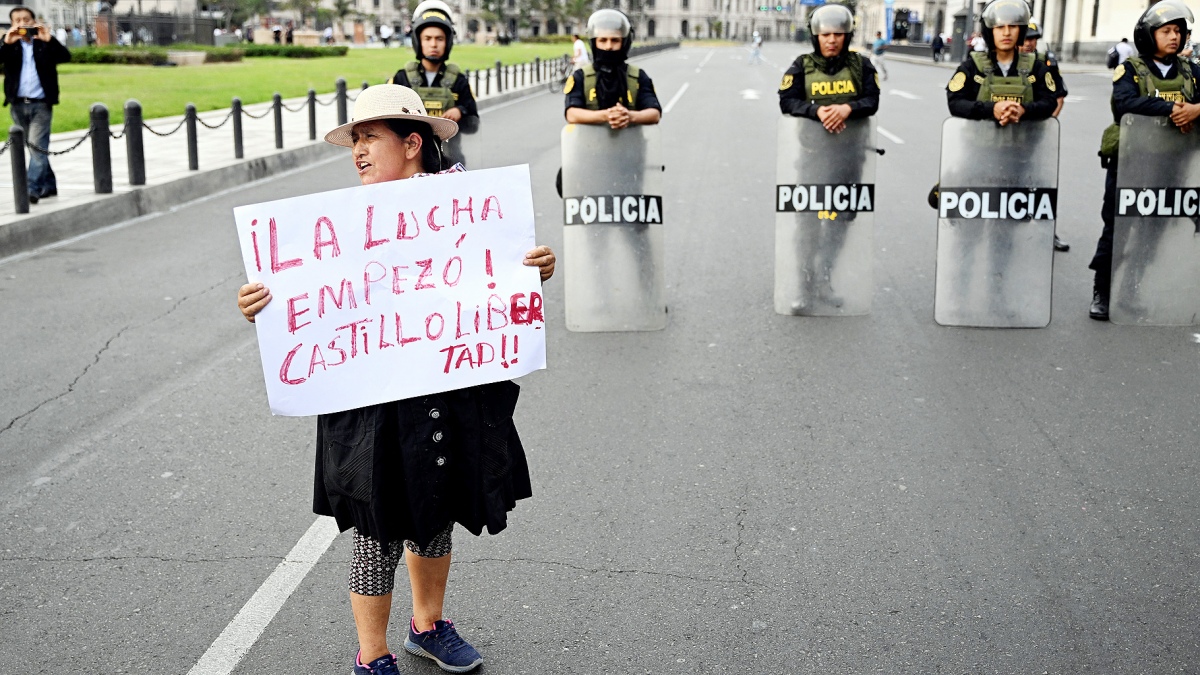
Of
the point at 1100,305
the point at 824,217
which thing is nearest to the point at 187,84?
the point at 824,217

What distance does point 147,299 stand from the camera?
29.6ft

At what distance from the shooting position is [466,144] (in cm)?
1107

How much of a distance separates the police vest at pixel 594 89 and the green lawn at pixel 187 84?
45.0ft

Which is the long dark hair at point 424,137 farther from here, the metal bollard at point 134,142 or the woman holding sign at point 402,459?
the metal bollard at point 134,142

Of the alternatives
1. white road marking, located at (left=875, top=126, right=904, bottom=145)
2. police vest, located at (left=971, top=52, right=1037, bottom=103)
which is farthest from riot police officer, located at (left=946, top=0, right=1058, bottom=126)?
white road marking, located at (left=875, top=126, right=904, bottom=145)

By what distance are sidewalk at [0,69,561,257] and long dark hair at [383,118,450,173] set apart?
8353 mm

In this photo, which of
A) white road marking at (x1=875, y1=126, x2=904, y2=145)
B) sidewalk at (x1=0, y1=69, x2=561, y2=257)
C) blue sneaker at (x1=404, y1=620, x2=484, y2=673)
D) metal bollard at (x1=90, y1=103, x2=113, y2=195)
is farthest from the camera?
white road marking at (x1=875, y1=126, x2=904, y2=145)

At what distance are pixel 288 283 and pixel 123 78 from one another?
110ft

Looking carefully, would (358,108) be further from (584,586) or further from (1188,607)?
(1188,607)

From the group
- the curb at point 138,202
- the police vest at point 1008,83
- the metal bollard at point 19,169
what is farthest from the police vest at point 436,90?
the metal bollard at point 19,169

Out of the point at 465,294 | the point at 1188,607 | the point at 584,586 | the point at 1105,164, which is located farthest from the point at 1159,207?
the point at 465,294

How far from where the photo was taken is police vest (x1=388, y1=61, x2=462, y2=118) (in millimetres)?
9289

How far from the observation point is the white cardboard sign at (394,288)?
343 cm

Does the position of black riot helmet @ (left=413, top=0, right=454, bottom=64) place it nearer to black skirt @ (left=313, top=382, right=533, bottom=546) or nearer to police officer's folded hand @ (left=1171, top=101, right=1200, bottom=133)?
police officer's folded hand @ (left=1171, top=101, right=1200, bottom=133)
